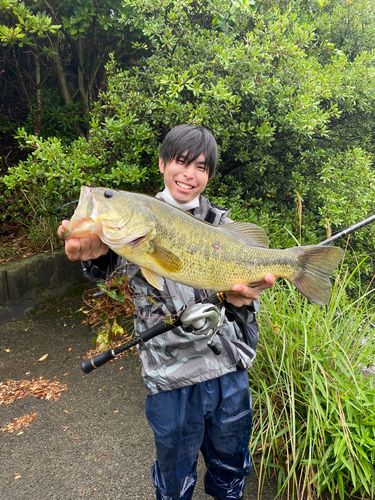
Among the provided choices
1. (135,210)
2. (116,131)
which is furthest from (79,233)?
(116,131)

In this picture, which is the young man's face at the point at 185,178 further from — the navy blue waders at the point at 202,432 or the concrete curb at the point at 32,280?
the concrete curb at the point at 32,280

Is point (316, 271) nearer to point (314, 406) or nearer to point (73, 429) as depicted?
point (314, 406)

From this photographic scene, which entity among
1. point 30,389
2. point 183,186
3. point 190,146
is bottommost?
point 30,389

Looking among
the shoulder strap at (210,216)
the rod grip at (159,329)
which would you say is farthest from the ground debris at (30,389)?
the shoulder strap at (210,216)

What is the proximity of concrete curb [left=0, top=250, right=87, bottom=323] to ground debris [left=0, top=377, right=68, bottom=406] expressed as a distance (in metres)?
1.19

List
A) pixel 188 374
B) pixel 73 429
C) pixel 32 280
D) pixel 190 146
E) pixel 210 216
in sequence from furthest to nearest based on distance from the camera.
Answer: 1. pixel 32 280
2. pixel 73 429
3. pixel 210 216
4. pixel 190 146
5. pixel 188 374

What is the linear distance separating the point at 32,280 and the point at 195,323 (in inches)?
144

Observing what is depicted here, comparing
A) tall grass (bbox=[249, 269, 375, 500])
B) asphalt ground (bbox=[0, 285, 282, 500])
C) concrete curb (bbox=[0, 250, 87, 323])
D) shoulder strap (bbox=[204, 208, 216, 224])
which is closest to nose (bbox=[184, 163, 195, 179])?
shoulder strap (bbox=[204, 208, 216, 224])

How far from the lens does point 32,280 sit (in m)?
4.61

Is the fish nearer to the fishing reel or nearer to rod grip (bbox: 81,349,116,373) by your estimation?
the fishing reel

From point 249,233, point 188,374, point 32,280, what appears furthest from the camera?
point 32,280

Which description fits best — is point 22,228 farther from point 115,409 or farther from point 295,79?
point 295,79

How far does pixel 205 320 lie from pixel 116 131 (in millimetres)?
3009

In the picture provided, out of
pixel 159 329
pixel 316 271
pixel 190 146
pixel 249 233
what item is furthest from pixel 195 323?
pixel 190 146
